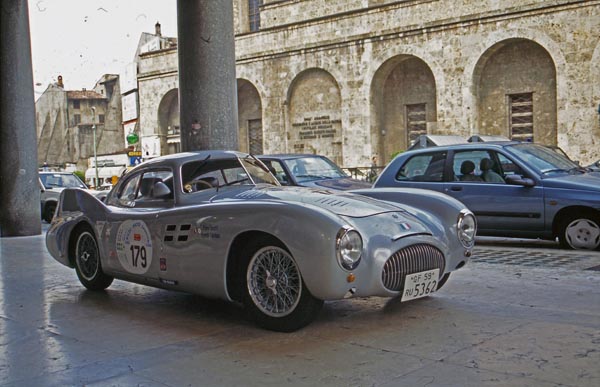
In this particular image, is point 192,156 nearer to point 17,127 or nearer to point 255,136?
point 17,127

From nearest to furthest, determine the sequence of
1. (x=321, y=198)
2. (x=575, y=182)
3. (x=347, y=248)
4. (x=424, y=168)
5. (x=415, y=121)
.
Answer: (x=347, y=248) → (x=321, y=198) → (x=575, y=182) → (x=424, y=168) → (x=415, y=121)

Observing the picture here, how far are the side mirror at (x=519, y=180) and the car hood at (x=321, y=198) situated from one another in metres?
4.52

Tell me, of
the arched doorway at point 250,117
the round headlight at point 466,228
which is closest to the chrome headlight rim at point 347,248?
the round headlight at point 466,228

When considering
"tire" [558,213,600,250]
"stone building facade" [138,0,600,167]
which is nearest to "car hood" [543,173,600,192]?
"tire" [558,213,600,250]

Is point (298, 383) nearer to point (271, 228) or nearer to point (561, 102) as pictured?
point (271, 228)

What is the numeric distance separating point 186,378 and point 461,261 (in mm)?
2596

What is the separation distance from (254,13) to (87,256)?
34.3m

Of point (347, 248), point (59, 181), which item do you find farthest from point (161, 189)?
point (59, 181)

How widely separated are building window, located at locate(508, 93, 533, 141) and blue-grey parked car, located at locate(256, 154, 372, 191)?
15650 mm

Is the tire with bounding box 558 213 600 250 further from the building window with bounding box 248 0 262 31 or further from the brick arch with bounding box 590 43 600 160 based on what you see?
the building window with bounding box 248 0 262 31

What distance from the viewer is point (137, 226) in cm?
618

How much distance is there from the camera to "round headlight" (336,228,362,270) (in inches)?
185

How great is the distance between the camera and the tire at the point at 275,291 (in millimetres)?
4914

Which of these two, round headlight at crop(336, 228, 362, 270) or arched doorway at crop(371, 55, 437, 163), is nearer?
round headlight at crop(336, 228, 362, 270)
